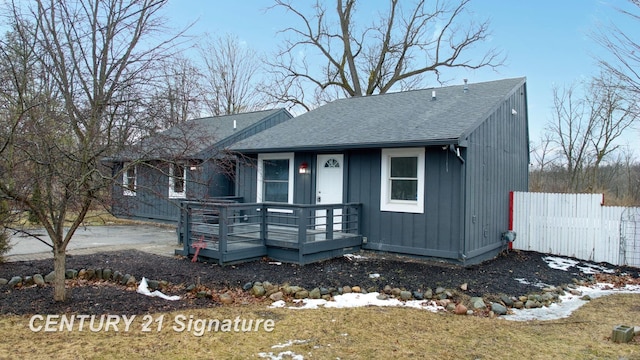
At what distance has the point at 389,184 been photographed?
30.5ft

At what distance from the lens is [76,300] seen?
17.9 ft

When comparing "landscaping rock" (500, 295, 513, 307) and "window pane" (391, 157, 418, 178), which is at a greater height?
"window pane" (391, 157, 418, 178)

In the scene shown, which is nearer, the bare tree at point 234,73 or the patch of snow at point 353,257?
the patch of snow at point 353,257

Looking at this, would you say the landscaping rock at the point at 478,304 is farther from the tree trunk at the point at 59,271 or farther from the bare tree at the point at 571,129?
the bare tree at the point at 571,129

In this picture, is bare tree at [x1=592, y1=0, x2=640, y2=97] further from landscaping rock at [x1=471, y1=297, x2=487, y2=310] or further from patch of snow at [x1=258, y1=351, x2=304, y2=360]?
patch of snow at [x1=258, y1=351, x2=304, y2=360]

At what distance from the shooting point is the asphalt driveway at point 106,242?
29.2ft

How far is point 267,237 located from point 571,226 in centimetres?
692

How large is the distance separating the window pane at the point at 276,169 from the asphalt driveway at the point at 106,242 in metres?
2.87

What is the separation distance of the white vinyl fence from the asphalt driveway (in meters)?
8.25

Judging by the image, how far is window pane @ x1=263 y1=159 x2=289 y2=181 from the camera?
36.2 feet

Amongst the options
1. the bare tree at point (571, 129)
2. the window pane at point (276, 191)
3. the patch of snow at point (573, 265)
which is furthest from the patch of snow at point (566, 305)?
the bare tree at point (571, 129)

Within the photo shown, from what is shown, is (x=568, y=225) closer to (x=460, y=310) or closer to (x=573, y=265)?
(x=573, y=265)

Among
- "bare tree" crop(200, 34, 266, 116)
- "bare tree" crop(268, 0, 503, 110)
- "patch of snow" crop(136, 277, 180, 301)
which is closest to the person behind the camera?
"patch of snow" crop(136, 277, 180, 301)

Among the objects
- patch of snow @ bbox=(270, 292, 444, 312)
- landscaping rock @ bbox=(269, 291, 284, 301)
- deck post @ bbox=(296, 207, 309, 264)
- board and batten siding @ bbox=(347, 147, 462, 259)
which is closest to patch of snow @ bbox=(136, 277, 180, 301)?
landscaping rock @ bbox=(269, 291, 284, 301)
